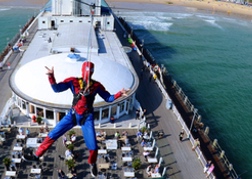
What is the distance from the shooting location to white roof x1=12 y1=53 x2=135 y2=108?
27797 millimetres

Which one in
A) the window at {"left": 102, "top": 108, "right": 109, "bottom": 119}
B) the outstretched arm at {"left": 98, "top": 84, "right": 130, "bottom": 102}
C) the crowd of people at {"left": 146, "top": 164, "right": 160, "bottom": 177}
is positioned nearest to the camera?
the outstretched arm at {"left": 98, "top": 84, "right": 130, "bottom": 102}

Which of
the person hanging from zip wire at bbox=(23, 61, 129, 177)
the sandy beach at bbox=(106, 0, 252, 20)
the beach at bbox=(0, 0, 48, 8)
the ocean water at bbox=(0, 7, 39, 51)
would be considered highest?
the person hanging from zip wire at bbox=(23, 61, 129, 177)

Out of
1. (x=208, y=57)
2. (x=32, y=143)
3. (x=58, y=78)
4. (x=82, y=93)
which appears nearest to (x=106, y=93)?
(x=82, y=93)

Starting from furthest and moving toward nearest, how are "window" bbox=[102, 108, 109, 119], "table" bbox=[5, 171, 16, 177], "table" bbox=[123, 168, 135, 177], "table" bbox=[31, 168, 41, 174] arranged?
"window" bbox=[102, 108, 109, 119], "table" bbox=[123, 168, 135, 177], "table" bbox=[31, 168, 41, 174], "table" bbox=[5, 171, 16, 177]

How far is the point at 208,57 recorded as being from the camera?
70500 millimetres

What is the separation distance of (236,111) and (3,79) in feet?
123

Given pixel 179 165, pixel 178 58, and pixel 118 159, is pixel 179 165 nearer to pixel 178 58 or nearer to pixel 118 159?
pixel 118 159

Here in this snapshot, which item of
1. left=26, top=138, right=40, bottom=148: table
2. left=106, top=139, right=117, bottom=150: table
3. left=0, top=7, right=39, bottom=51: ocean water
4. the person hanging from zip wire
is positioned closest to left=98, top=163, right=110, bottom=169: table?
left=106, top=139, right=117, bottom=150: table

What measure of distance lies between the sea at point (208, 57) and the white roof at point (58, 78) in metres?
18.6

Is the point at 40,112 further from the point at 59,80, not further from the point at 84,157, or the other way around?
the point at 84,157

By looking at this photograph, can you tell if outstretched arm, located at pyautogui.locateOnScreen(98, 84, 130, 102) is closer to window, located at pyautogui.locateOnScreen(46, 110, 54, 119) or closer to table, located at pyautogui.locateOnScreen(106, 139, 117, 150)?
table, located at pyautogui.locateOnScreen(106, 139, 117, 150)

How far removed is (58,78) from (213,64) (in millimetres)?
47659

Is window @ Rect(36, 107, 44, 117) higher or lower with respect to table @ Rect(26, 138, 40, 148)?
higher

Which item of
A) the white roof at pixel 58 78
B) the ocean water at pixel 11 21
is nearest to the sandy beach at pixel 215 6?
the ocean water at pixel 11 21
